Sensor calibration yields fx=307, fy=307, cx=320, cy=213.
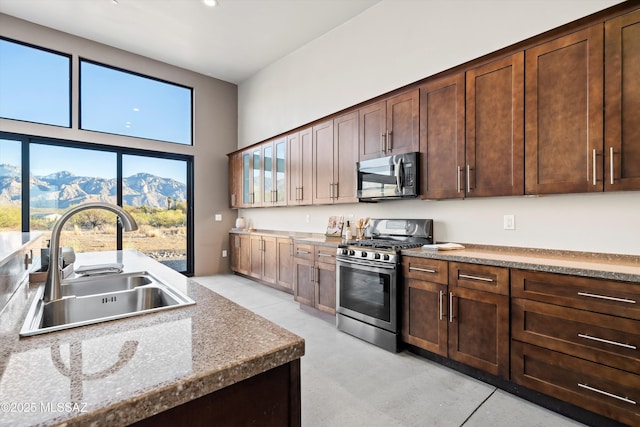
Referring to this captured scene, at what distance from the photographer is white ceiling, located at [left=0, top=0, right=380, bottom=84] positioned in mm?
3844

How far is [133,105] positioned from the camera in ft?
17.4

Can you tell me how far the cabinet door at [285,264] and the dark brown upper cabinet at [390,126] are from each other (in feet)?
5.69

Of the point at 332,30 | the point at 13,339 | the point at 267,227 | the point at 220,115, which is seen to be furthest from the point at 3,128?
the point at 13,339

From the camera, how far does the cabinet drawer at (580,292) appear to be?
5.29 feet

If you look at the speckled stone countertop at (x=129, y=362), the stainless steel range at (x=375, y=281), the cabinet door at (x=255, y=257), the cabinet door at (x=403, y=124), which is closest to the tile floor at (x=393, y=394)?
the stainless steel range at (x=375, y=281)

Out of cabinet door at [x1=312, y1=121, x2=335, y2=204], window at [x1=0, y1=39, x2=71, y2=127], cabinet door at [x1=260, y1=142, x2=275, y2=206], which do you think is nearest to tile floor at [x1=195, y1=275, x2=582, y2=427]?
cabinet door at [x1=312, y1=121, x2=335, y2=204]

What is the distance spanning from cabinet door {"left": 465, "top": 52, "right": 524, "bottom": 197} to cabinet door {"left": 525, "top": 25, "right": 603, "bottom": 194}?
64 millimetres

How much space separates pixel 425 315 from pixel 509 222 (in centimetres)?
107

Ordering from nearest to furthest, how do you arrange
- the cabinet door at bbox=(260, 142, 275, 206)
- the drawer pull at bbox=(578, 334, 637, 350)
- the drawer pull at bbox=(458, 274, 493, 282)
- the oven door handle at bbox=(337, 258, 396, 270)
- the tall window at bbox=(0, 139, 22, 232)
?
the drawer pull at bbox=(578, 334, 637, 350) → the drawer pull at bbox=(458, 274, 493, 282) → the oven door handle at bbox=(337, 258, 396, 270) → the tall window at bbox=(0, 139, 22, 232) → the cabinet door at bbox=(260, 142, 275, 206)

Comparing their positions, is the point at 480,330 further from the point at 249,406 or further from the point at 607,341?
the point at 249,406

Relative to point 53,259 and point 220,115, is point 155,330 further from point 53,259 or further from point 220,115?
point 220,115

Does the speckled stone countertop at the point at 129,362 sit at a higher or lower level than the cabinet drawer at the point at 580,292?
higher

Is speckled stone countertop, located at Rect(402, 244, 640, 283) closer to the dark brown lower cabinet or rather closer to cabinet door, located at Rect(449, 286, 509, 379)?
cabinet door, located at Rect(449, 286, 509, 379)

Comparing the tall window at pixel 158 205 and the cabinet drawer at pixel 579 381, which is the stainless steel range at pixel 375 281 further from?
the tall window at pixel 158 205
